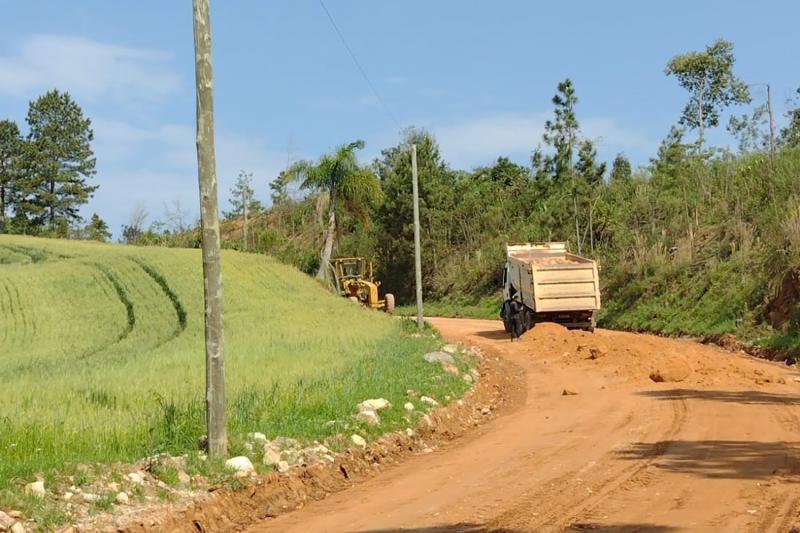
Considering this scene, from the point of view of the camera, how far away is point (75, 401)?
11828 millimetres

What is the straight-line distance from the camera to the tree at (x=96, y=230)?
266 ft

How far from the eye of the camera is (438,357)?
64.7 ft

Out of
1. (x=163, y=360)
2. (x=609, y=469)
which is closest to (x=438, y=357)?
(x=163, y=360)

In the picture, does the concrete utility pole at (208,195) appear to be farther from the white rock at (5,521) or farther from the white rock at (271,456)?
the white rock at (5,521)

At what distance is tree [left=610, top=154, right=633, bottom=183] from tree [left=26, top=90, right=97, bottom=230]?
53.0m

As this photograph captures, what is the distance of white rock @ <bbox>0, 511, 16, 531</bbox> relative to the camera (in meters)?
6.45

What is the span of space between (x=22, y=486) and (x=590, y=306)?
871 inches

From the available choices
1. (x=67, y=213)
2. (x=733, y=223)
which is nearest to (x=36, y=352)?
(x=733, y=223)

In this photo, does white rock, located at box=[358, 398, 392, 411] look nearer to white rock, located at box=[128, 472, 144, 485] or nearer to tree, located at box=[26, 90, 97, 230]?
white rock, located at box=[128, 472, 144, 485]

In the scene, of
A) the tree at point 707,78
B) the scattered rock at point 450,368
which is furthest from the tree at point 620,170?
the scattered rock at point 450,368

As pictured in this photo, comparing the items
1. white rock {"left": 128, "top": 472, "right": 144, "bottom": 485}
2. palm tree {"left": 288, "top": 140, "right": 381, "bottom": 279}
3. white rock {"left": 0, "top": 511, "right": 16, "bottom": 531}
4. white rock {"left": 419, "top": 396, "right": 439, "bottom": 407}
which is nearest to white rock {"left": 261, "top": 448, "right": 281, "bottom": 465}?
white rock {"left": 128, "top": 472, "right": 144, "bottom": 485}

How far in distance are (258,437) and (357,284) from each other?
32165mm

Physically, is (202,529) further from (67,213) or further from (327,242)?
(67,213)

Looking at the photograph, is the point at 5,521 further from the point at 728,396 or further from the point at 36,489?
the point at 728,396
